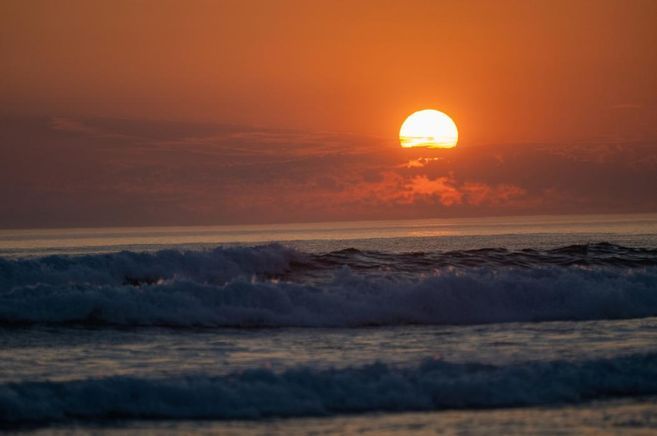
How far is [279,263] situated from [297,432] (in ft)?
71.1

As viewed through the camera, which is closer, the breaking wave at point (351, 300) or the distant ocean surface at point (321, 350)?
the distant ocean surface at point (321, 350)

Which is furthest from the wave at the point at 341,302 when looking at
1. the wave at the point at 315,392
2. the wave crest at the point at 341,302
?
the wave at the point at 315,392

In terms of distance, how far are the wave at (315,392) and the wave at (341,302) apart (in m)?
7.64

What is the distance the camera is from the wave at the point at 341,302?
22859 millimetres

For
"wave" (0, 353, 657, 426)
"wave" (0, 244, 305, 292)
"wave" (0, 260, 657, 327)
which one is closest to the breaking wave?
"wave" (0, 260, 657, 327)

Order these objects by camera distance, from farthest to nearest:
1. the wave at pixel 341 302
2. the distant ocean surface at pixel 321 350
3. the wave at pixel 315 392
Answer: the wave at pixel 341 302
the wave at pixel 315 392
the distant ocean surface at pixel 321 350

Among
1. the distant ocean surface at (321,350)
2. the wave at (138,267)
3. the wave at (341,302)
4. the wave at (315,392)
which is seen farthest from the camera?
the wave at (138,267)

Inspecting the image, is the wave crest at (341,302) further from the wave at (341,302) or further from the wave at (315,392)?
the wave at (315,392)

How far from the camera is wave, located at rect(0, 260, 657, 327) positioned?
75.0 feet

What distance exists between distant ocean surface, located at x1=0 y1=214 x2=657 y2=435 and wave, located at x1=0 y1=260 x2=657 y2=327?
0.18 feet

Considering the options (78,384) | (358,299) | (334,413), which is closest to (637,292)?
(358,299)

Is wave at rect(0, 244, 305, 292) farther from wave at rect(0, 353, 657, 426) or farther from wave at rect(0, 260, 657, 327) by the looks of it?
wave at rect(0, 353, 657, 426)

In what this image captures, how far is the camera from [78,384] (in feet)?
47.2

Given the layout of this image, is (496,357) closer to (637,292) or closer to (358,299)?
(358,299)
